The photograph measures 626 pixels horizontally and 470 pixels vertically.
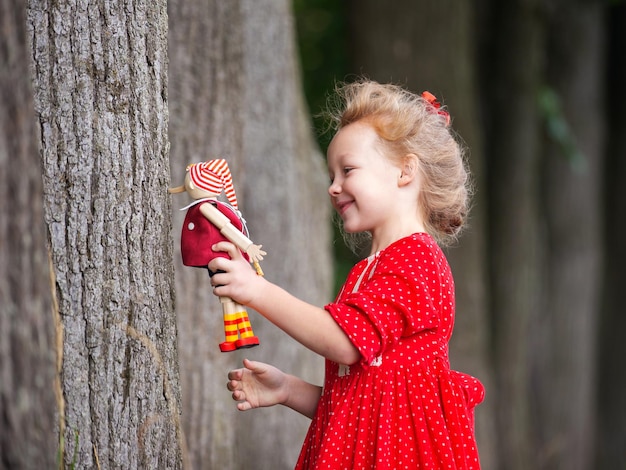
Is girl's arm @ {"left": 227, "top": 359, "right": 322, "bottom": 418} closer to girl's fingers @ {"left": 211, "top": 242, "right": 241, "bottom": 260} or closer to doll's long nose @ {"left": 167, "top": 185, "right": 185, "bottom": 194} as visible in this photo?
girl's fingers @ {"left": 211, "top": 242, "right": 241, "bottom": 260}

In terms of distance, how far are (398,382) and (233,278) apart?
1.91ft

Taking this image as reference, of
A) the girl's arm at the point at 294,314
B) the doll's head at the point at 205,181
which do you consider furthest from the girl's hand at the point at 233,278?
the doll's head at the point at 205,181

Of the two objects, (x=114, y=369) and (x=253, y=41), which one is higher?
(x=253, y=41)

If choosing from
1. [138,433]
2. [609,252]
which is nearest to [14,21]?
[138,433]

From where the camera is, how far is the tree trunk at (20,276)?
200 centimetres

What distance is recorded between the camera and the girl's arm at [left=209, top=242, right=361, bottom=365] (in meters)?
2.47

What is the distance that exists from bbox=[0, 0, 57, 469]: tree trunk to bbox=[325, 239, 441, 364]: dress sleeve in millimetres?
822

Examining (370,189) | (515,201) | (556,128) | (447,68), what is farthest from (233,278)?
(556,128)

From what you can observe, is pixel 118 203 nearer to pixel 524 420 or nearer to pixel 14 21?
pixel 14 21

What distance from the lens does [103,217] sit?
2492mm

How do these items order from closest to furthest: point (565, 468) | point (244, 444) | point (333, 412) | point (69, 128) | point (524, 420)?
point (69, 128) < point (333, 412) < point (244, 444) < point (524, 420) < point (565, 468)

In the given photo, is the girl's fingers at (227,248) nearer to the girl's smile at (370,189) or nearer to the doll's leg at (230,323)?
the doll's leg at (230,323)

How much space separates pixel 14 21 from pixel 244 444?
362 cm

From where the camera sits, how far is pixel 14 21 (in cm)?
206
